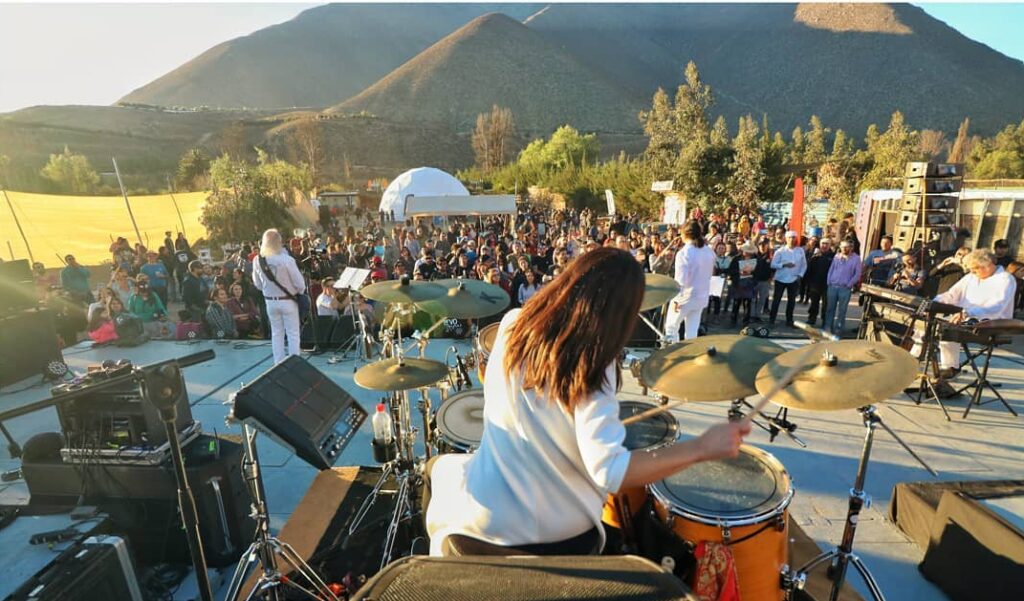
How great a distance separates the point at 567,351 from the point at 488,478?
0.57m

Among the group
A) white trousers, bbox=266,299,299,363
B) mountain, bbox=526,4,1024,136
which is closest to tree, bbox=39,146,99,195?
white trousers, bbox=266,299,299,363

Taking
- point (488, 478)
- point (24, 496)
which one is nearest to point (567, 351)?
point (488, 478)

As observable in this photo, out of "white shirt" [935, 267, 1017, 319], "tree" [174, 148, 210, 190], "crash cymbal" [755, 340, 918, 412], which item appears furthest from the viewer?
"tree" [174, 148, 210, 190]

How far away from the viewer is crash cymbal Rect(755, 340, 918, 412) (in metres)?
2.24

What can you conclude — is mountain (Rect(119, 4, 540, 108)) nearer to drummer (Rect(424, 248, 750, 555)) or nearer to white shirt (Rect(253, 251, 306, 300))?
white shirt (Rect(253, 251, 306, 300))

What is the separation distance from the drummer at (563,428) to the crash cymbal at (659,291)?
2665mm

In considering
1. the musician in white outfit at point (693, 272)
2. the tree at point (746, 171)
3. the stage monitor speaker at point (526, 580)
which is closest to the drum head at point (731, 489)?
the stage monitor speaker at point (526, 580)

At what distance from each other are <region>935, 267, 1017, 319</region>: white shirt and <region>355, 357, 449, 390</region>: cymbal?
240 inches

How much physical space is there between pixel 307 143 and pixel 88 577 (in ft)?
202

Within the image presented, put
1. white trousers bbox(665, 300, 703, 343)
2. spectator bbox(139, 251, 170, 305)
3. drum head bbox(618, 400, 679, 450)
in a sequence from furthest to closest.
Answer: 1. spectator bbox(139, 251, 170, 305)
2. white trousers bbox(665, 300, 703, 343)
3. drum head bbox(618, 400, 679, 450)

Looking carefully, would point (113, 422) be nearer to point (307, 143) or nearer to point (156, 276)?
point (156, 276)

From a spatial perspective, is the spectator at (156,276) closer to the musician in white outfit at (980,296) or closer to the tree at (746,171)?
the musician in white outfit at (980,296)

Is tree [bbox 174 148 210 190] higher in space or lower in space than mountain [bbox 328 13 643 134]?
lower

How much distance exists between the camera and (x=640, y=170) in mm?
29594
